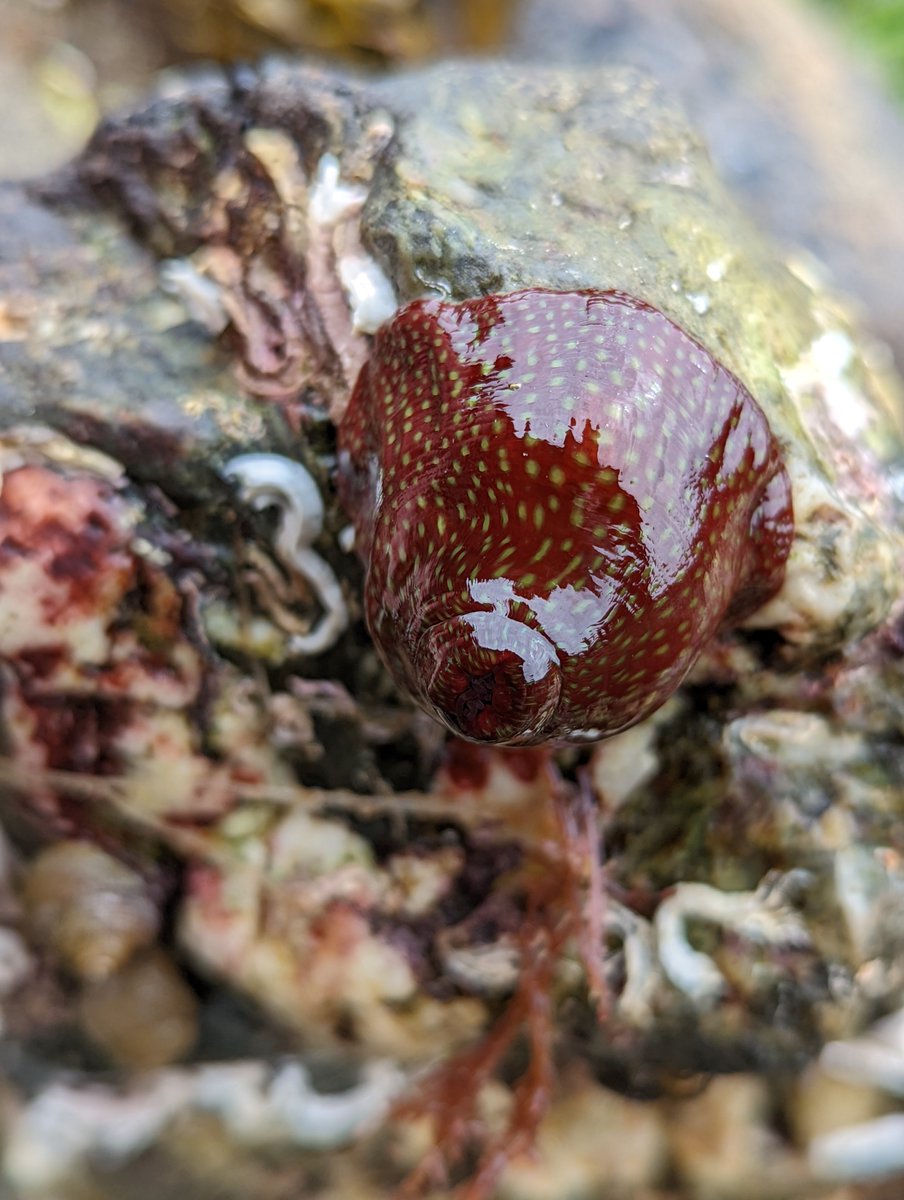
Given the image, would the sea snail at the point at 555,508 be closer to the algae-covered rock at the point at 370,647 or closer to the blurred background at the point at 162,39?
the algae-covered rock at the point at 370,647

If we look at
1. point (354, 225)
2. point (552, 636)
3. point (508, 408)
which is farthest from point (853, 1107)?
point (354, 225)

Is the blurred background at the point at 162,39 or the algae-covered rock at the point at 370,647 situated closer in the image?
the algae-covered rock at the point at 370,647

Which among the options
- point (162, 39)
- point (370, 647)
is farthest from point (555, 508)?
point (162, 39)

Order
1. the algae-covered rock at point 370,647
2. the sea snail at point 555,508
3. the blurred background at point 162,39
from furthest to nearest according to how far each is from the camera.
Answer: the blurred background at point 162,39 < the algae-covered rock at point 370,647 < the sea snail at point 555,508

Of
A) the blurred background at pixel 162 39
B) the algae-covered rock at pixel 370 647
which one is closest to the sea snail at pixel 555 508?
the algae-covered rock at pixel 370 647

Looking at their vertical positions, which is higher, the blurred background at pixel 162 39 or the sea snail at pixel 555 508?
the sea snail at pixel 555 508

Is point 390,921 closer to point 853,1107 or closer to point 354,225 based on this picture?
point 354,225
